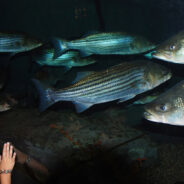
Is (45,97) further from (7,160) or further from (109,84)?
(7,160)

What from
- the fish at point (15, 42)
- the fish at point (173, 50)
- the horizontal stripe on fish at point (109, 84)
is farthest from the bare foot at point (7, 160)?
the fish at point (15, 42)

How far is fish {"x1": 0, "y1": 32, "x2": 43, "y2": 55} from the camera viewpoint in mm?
5141

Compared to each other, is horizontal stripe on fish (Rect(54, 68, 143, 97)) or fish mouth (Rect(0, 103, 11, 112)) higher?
horizontal stripe on fish (Rect(54, 68, 143, 97))

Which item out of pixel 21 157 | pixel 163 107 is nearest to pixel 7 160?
pixel 21 157

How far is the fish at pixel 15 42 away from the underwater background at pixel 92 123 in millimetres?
1318

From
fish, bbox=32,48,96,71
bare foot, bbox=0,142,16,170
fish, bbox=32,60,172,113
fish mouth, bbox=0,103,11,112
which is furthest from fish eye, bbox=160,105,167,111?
fish mouth, bbox=0,103,11,112

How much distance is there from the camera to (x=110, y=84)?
11.5 feet

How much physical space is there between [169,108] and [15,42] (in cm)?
474

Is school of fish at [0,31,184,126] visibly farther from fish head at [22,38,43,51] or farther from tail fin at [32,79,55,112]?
fish head at [22,38,43,51]

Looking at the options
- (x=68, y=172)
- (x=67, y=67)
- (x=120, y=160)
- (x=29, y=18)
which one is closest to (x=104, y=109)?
(x=67, y=67)

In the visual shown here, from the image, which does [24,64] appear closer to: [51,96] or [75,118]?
[75,118]

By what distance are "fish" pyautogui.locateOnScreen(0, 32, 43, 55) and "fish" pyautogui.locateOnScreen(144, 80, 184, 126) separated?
4.26 metres

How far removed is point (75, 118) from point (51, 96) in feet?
6.82

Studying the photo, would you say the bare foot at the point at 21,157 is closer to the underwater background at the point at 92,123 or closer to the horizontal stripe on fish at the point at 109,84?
the underwater background at the point at 92,123
